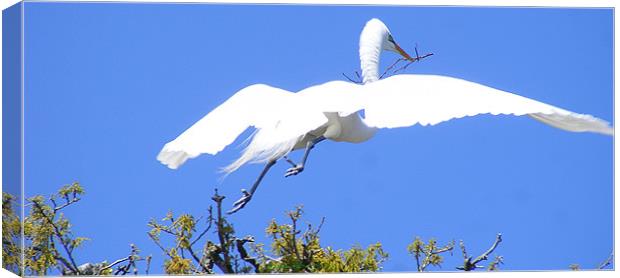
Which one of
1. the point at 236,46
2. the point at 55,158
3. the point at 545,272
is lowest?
the point at 545,272

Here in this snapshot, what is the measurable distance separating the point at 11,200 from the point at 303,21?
208 cm

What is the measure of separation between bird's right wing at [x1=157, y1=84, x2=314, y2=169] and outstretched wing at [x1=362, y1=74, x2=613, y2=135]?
527 millimetres

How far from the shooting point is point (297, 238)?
10.1 meters

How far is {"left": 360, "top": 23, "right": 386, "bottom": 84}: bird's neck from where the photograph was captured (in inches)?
403

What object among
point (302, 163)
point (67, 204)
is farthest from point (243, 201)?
point (67, 204)

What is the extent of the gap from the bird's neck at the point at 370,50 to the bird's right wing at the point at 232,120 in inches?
29.2

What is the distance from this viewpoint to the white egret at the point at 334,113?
922 cm

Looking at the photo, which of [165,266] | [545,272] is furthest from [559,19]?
[165,266]

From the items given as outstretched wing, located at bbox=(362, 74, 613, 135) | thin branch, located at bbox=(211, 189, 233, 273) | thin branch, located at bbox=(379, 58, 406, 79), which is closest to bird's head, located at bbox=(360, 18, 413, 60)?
thin branch, located at bbox=(379, 58, 406, 79)

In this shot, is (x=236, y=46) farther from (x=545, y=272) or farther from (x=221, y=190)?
(x=545, y=272)

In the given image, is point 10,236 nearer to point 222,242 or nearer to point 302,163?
point 222,242

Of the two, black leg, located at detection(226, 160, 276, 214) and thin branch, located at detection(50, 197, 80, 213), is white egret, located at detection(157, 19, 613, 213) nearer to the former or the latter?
black leg, located at detection(226, 160, 276, 214)

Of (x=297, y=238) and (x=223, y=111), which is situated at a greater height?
(x=223, y=111)

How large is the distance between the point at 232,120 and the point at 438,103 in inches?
47.3
